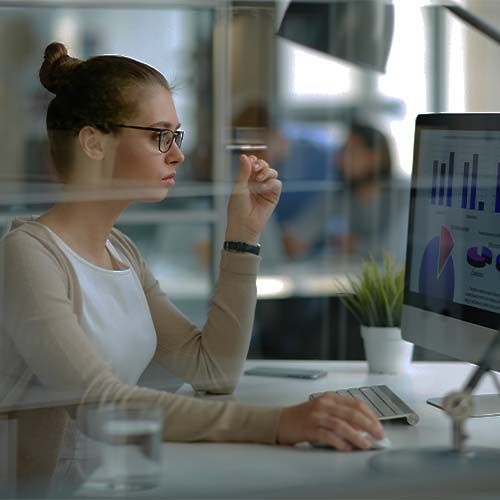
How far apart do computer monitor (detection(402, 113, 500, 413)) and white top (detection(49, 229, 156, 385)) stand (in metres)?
0.45

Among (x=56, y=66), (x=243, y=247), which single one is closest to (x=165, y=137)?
(x=56, y=66)

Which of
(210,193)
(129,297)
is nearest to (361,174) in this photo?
(210,193)

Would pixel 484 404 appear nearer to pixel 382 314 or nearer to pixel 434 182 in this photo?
pixel 434 182

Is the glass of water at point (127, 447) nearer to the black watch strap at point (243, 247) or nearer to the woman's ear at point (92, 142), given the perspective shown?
the woman's ear at point (92, 142)

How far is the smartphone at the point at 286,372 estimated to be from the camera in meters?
1.73

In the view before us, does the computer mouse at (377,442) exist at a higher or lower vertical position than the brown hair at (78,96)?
lower

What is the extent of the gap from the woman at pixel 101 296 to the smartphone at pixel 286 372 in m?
0.07

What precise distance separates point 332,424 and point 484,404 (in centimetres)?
27

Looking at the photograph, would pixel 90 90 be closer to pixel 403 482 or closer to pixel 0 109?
pixel 0 109

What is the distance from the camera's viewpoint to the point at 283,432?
4.45 feet

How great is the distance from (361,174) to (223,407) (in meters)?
3.11

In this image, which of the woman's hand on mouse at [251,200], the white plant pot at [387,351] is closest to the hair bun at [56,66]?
the woman's hand on mouse at [251,200]

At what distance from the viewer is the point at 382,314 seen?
2020mm

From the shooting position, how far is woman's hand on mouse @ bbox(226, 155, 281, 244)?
172 cm
